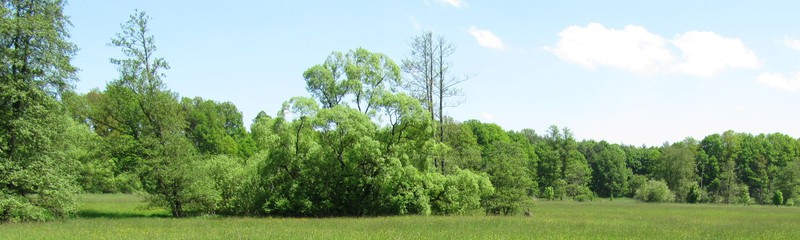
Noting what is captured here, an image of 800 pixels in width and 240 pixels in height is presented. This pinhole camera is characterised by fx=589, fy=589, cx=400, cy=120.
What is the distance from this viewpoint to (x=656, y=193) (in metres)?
91.2

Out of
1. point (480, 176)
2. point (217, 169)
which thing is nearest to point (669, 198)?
point (480, 176)

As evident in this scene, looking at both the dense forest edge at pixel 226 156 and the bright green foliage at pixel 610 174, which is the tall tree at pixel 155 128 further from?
the bright green foliage at pixel 610 174

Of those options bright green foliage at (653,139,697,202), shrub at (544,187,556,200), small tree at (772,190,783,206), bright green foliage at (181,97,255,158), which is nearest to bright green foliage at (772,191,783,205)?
small tree at (772,190,783,206)

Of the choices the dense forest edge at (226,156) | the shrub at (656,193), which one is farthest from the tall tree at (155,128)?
the shrub at (656,193)

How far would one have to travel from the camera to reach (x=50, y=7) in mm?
29078

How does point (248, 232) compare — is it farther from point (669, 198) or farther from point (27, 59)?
point (669, 198)

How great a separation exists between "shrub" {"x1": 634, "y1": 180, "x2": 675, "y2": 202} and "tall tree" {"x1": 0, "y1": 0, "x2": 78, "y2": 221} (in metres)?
83.3

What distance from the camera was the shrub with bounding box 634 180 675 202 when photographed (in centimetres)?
9006

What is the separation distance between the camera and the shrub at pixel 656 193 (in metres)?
90.1

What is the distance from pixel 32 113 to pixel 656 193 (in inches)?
3387

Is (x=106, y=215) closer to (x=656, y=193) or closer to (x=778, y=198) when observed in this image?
(x=656, y=193)

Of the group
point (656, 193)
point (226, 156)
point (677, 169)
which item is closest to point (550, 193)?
point (656, 193)

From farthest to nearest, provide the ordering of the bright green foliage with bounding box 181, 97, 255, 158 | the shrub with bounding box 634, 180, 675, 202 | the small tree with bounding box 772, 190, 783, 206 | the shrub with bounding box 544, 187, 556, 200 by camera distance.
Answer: the shrub with bounding box 634, 180, 675, 202 → the shrub with bounding box 544, 187, 556, 200 → the bright green foliage with bounding box 181, 97, 255, 158 → the small tree with bounding box 772, 190, 783, 206

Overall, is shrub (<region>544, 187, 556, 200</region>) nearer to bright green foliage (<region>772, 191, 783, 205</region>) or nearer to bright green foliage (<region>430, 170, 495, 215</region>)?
bright green foliage (<region>772, 191, 783, 205</region>)
